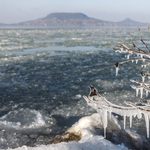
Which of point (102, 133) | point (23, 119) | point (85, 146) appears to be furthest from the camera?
point (23, 119)

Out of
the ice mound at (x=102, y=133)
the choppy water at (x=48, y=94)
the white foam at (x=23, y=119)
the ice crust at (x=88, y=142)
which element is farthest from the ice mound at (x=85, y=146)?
the white foam at (x=23, y=119)

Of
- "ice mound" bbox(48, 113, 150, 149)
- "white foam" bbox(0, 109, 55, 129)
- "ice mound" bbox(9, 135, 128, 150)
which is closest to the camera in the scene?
"ice mound" bbox(9, 135, 128, 150)

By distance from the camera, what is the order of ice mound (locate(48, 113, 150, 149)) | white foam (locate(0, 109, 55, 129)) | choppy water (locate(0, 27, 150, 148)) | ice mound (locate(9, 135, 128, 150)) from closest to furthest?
ice mound (locate(9, 135, 128, 150)) < ice mound (locate(48, 113, 150, 149)) < choppy water (locate(0, 27, 150, 148)) < white foam (locate(0, 109, 55, 129))

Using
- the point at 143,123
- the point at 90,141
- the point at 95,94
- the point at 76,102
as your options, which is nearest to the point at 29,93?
the point at 76,102

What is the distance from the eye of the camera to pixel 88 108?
7598mm

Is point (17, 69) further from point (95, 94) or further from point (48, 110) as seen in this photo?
point (95, 94)

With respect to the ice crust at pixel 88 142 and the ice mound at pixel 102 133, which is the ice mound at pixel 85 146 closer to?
the ice crust at pixel 88 142

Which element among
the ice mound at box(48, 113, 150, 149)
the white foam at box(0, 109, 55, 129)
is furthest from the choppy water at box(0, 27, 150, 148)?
the ice mound at box(48, 113, 150, 149)

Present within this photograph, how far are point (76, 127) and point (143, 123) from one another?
2.97 metres

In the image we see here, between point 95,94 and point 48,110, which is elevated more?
point 95,94

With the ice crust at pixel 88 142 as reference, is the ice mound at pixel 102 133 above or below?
below

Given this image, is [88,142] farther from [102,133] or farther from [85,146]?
[102,133]

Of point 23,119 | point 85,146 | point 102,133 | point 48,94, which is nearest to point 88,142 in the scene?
point 85,146

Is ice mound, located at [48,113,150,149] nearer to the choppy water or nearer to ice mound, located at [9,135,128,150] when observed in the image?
ice mound, located at [9,135,128,150]
